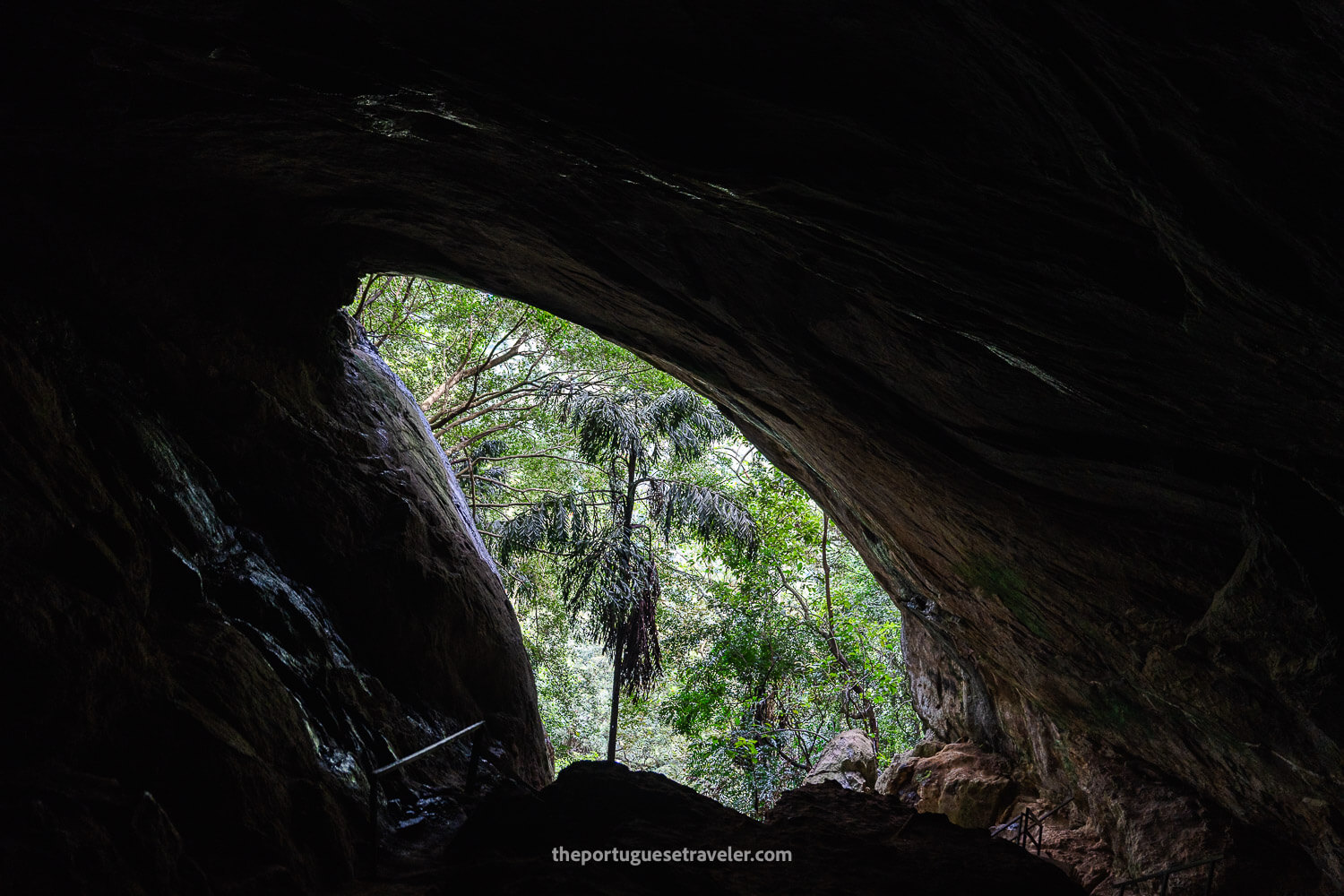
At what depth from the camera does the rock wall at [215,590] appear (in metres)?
3.23

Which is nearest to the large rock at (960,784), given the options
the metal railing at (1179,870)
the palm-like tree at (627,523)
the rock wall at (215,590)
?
the metal railing at (1179,870)

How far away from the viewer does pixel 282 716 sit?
454cm

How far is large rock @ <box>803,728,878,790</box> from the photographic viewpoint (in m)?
11.6

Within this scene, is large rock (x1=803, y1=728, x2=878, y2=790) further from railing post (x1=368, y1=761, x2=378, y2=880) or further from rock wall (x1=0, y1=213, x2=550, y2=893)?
railing post (x1=368, y1=761, x2=378, y2=880)

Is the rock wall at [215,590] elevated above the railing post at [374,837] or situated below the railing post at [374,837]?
above

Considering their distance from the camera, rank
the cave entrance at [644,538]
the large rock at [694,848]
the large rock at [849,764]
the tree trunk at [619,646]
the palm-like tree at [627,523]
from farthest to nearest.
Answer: the cave entrance at [644,538] → the large rock at [849,764] → the palm-like tree at [627,523] → the tree trunk at [619,646] → the large rock at [694,848]

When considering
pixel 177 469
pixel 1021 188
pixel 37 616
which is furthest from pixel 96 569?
pixel 1021 188

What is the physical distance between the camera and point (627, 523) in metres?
12.2

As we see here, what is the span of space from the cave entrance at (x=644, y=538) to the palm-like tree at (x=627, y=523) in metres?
0.03

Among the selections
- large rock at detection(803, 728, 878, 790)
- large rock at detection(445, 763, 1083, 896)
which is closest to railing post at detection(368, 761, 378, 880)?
large rock at detection(445, 763, 1083, 896)

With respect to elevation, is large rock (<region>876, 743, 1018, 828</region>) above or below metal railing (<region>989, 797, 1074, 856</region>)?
above

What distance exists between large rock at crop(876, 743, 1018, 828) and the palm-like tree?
383cm

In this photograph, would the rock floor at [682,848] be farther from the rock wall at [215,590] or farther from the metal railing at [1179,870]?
the rock wall at [215,590]

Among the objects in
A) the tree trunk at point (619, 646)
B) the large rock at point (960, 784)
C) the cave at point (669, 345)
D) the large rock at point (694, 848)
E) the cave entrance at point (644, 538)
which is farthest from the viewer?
the cave entrance at point (644, 538)
